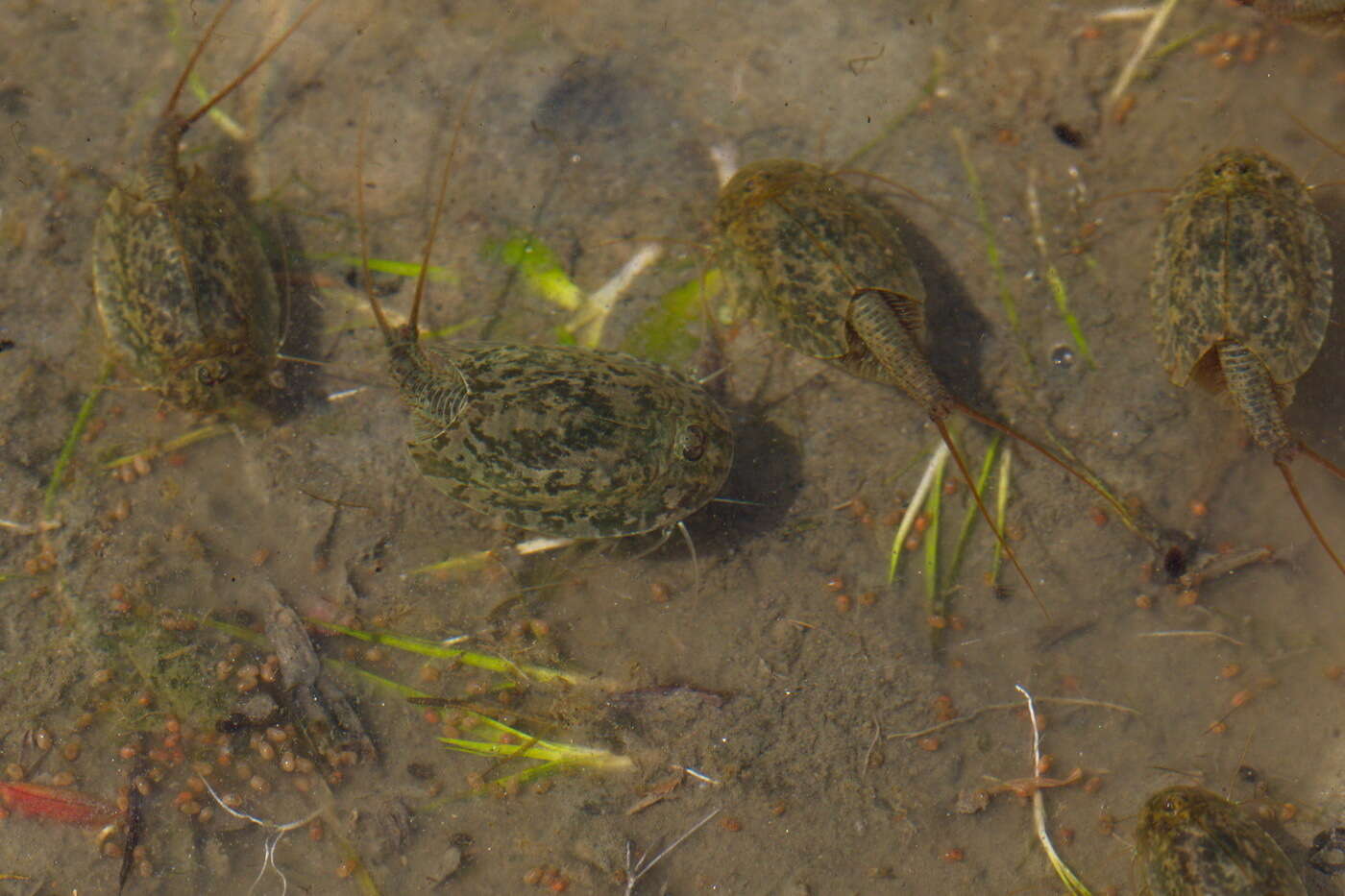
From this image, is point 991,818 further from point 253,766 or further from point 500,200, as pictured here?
point 500,200

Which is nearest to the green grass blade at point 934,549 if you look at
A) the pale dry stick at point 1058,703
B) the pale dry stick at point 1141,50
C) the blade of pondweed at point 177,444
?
the pale dry stick at point 1058,703

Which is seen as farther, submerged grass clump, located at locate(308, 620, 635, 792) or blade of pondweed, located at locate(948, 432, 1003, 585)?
blade of pondweed, located at locate(948, 432, 1003, 585)

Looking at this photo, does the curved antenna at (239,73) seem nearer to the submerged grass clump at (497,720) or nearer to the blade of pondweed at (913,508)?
the submerged grass clump at (497,720)

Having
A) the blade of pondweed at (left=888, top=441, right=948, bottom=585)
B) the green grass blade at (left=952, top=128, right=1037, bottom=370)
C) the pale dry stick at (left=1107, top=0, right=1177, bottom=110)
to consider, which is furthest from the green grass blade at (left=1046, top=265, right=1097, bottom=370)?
the pale dry stick at (left=1107, top=0, right=1177, bottom=110)

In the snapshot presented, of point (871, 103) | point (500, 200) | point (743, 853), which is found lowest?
point (743, 853)

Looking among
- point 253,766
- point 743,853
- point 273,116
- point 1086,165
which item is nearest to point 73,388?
point 273,116

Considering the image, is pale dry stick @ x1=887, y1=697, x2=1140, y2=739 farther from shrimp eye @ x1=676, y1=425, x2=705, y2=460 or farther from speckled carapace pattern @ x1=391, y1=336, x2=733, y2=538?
shrimp eye @ x1=676, y1=425, x2=705, y2=460

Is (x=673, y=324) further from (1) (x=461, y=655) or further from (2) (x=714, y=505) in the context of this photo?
(1) (x=461, y=655)

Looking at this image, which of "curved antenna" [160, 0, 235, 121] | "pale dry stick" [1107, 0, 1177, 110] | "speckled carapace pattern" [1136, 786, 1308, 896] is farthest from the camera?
"pale dry stick" [1107, 0, 1177, 110]
